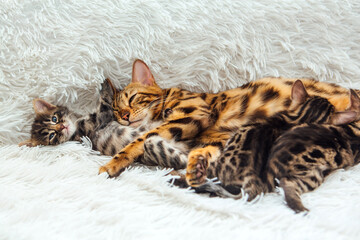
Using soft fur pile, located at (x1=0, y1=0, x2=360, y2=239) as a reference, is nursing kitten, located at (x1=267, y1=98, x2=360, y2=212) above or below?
below

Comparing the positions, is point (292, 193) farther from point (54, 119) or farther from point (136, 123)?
point (54, 119)

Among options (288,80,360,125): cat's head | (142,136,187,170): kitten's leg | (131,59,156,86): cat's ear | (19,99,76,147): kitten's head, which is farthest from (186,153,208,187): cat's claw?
(19,99,76,147): kitten's head

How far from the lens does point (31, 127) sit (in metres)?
1.34

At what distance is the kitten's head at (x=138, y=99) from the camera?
127cm

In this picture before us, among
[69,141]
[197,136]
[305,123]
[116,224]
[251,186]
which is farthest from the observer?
[69,141]

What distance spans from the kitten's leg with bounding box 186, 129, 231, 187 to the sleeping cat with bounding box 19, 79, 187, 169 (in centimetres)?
19

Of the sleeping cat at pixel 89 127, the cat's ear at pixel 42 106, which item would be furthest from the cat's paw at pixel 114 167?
the cat's ear at pixel 42 106

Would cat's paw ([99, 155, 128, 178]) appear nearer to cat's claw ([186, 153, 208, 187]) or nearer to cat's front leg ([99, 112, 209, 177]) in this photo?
cat's front leg ([99, 112, 209, 177])

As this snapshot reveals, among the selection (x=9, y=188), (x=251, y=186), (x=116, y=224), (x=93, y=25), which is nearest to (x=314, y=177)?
(x=251, y=186)

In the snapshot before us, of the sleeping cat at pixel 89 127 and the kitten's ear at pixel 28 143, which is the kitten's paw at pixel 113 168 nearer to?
the sleeping cat at pixel 89 127

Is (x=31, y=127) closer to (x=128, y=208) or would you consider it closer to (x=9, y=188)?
(x=9, y=188)

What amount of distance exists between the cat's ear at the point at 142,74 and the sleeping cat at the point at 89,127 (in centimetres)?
10

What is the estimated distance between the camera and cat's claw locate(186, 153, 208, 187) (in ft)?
3.19

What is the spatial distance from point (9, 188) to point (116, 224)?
36 centimetres
